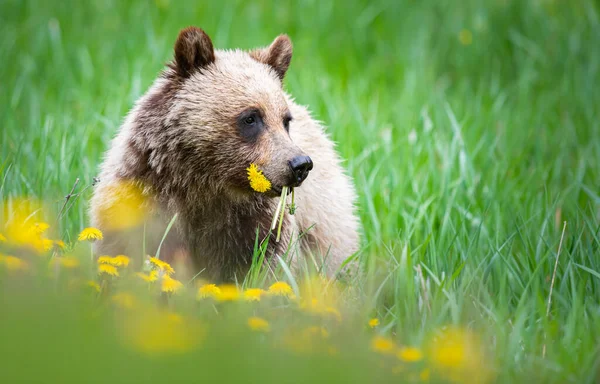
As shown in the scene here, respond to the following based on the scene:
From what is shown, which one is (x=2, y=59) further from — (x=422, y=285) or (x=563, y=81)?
(x=563, y=81)

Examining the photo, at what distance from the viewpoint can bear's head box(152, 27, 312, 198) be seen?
439 cm

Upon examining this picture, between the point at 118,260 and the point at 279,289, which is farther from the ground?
the point at 118,260

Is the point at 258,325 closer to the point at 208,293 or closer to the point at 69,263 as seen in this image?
the point at 208,293

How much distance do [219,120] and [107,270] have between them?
138 centimetres

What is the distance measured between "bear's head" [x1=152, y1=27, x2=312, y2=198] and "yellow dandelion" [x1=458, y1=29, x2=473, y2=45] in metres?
4.96

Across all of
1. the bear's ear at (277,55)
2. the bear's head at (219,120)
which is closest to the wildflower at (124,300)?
the bear's head at (219,120)

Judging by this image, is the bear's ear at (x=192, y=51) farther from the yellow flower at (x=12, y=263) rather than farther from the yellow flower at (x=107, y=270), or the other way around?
the yellow flower at (x=12, y=263)

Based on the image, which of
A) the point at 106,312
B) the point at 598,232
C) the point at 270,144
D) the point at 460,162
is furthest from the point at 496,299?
the point at 106,312

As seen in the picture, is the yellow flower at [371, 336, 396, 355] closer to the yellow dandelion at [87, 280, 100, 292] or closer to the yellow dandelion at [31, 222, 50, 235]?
the yellow dandelion at [87, 280, 100, 292]

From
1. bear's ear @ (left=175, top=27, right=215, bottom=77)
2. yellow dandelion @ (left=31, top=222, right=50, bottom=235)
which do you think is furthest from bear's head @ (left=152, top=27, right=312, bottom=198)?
yellow dandelion @ (left=31, top=222, right=50, bottom=235)

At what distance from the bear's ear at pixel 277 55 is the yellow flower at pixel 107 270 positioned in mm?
1976

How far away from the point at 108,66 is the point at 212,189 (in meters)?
3.90

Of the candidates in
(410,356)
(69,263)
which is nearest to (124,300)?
(69,263)

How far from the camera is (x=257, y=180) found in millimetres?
4254
